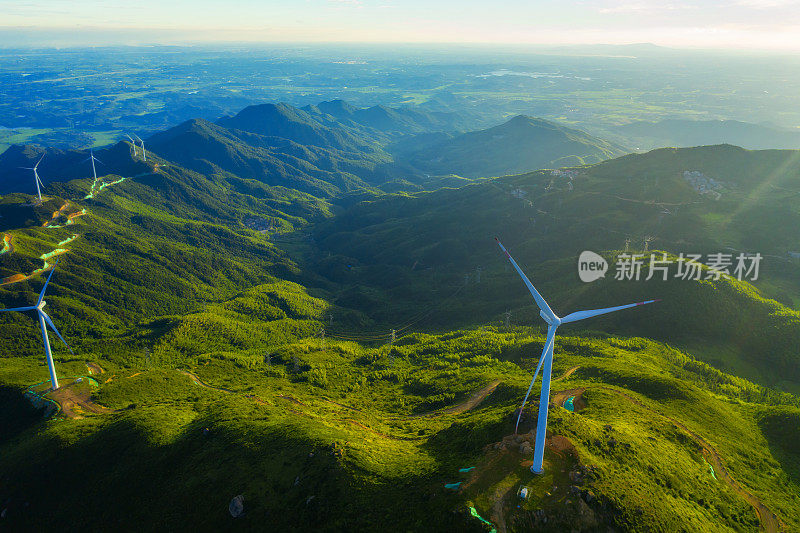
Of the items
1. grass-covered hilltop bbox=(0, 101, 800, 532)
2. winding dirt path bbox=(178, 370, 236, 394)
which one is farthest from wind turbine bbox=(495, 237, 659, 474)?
winding dirt path bbox=(178, 370, 236, 394)

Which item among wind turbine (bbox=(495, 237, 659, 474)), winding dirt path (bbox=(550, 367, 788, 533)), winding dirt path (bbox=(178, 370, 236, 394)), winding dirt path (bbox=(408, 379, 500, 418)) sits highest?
wind turbine (bbox=(495, 237, 659, 474))

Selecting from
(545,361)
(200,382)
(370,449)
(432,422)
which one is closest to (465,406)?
(432,422)

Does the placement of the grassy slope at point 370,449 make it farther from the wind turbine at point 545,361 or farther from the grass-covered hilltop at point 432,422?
the wind turbine at point 545,361

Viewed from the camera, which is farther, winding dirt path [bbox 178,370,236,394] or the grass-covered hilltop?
winding dirt path [bbox 178,370,236,394]

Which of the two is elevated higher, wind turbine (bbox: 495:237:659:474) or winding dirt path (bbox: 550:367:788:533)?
wind turbine (bbox: 495:237:659:474)

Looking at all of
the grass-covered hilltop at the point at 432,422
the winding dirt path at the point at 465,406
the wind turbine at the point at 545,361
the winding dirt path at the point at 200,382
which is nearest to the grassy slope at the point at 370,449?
the grass-covered hilltop at the point at 432,422

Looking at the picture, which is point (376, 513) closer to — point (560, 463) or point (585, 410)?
point (560, 463)

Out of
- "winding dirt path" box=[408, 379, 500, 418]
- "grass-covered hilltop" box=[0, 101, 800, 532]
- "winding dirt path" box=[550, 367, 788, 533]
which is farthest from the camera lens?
"winding dirt path" box=[408, 379, 500, 418]

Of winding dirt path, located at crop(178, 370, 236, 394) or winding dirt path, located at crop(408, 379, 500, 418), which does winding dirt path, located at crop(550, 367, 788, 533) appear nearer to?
winding dirt path, located at crop(408, 379, 500, 418)
